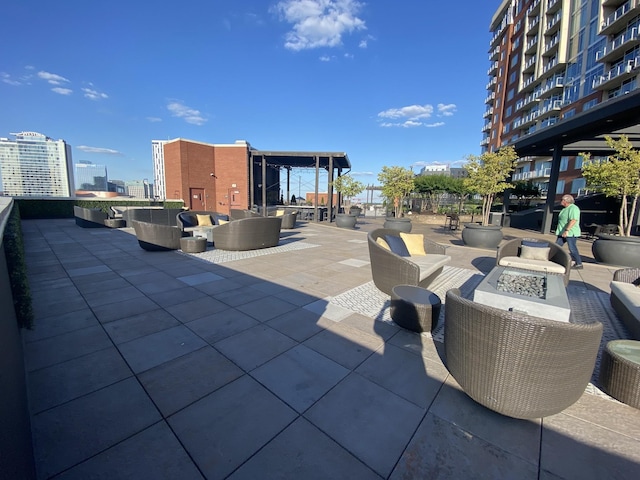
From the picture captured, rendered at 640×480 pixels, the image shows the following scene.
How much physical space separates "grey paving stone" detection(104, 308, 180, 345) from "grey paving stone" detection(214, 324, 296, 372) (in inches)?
35.3

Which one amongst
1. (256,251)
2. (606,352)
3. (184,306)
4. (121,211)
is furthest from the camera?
(121,211)

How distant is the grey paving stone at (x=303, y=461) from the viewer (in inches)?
58.9

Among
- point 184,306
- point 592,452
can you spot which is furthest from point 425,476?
point 184,306

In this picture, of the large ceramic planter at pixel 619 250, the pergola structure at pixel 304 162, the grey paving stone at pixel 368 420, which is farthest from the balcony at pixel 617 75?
the grey paving stone at pixel 368 420

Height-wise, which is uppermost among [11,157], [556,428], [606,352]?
[11,157]

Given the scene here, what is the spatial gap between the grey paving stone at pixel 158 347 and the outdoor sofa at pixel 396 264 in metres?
2.73

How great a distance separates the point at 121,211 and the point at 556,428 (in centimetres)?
1992

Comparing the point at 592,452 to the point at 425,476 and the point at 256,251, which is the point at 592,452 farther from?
the point at 256,251

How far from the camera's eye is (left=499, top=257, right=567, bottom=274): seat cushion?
4.66 m

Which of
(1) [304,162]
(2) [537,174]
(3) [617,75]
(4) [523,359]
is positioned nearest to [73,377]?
(4) [523,359]

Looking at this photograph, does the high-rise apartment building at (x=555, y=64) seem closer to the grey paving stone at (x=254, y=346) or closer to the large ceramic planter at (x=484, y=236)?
the large ceramic planter at (x=484, y=236)

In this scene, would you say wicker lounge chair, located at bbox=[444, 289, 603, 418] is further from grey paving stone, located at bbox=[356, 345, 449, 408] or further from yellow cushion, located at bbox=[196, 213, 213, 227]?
yellow cushion, located at bbox=[196, 213, 213, 227]

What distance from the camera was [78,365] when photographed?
241 centimetres

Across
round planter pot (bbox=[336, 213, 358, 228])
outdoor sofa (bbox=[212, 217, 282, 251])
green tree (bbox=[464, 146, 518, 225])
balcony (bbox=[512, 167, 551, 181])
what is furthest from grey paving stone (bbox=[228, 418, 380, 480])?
balcony (bbox=[512, 167, 551, 181])
